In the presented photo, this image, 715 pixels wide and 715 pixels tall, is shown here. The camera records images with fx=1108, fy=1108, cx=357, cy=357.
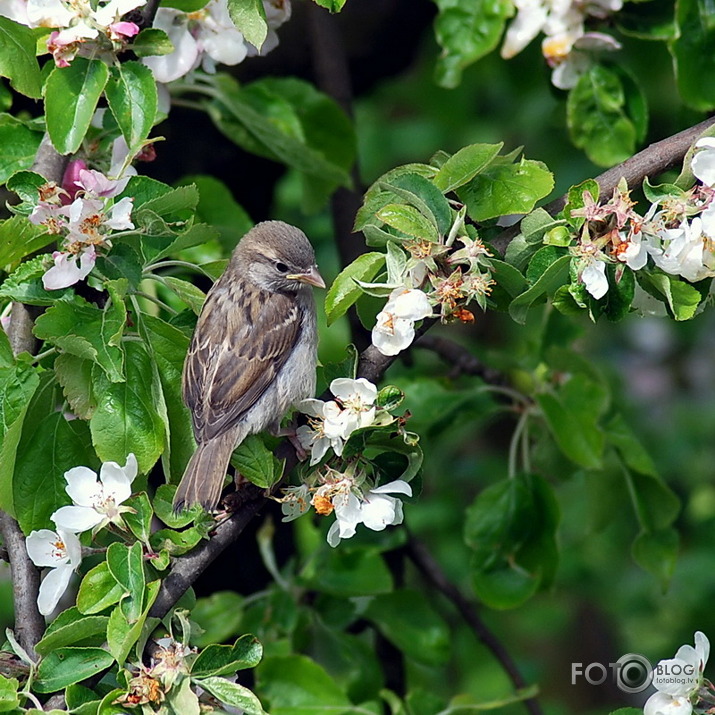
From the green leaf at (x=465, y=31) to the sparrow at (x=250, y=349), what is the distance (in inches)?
26.0

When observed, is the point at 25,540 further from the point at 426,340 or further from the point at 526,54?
the point at 526,54

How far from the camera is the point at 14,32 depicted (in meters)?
2.28

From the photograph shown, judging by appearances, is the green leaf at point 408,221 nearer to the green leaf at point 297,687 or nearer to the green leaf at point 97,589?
the green leaf at point 97,589

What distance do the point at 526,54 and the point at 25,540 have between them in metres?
3.08

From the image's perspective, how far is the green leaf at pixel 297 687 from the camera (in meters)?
3.02

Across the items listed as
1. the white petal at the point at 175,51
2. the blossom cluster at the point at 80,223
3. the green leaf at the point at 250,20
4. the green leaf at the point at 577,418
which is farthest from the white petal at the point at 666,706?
the white petal at the point at 175,51

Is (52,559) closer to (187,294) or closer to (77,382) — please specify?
(77,382)

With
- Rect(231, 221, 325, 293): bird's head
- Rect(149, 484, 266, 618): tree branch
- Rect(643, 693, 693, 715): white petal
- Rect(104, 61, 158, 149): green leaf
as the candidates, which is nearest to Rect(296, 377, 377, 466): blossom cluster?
Rect(149, 484, 266, 618): tree branch

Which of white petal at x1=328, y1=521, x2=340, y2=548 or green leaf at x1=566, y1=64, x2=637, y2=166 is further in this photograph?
green leaf at x1=566, y1=64, x2=637, y2=166

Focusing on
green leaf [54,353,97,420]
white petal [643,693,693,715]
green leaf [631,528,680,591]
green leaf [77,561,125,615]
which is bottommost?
green leaf [631,528,680,591]

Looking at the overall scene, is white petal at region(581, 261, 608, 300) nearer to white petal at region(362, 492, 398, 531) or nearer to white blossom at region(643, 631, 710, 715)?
white petal at region(362, 492, 398, 531)

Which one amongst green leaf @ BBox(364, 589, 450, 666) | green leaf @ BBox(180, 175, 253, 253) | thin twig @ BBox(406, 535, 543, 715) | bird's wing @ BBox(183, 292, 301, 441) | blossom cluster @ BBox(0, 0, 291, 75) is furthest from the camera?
thin twig @ BBox(406, 535, 543, 715)

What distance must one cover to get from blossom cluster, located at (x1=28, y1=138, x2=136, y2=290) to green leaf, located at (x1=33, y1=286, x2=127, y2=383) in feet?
0.21

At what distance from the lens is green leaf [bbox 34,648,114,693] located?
6.41 ft
